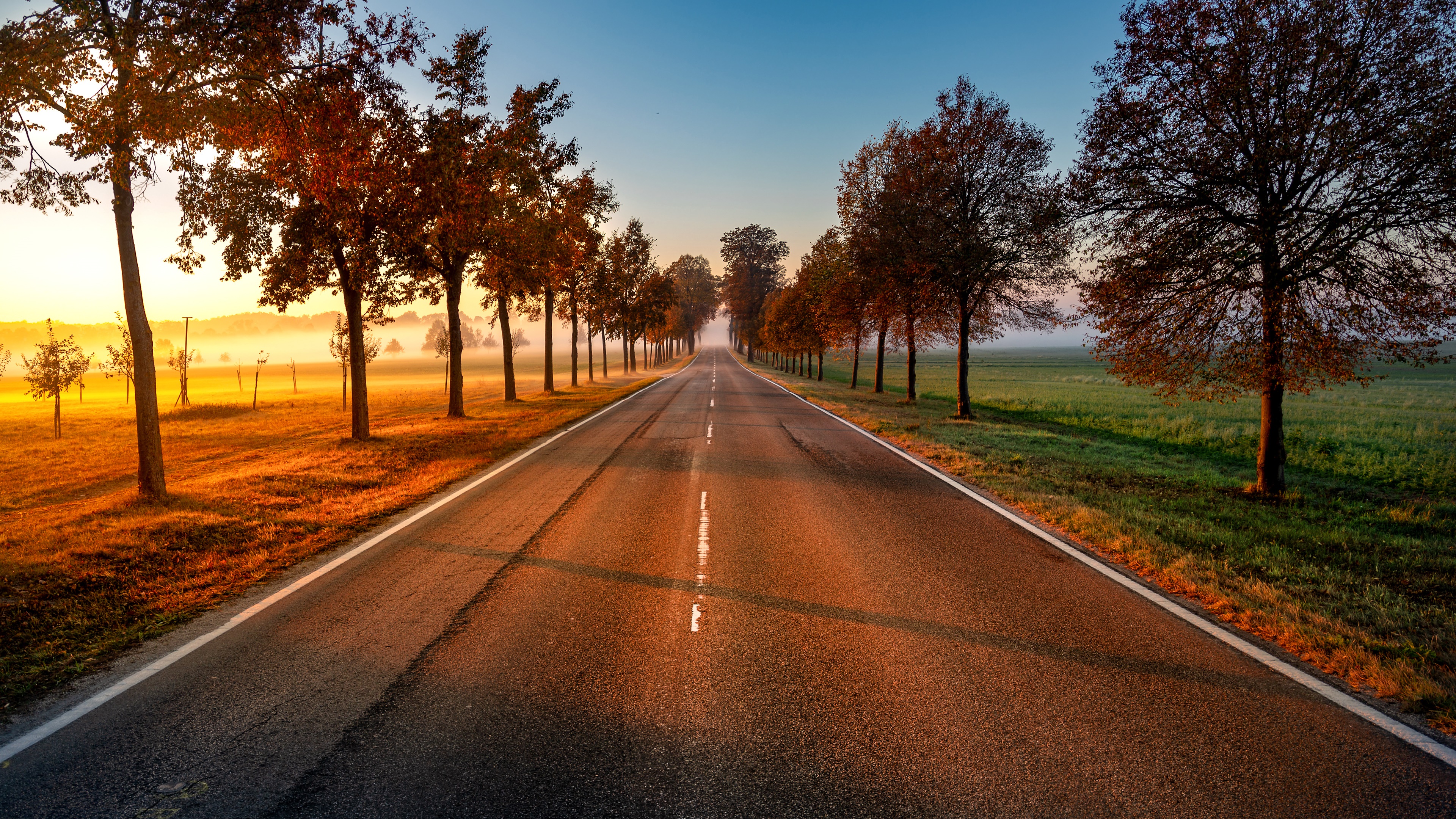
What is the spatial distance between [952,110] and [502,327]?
1948 cm

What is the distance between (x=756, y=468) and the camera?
11.2 meters

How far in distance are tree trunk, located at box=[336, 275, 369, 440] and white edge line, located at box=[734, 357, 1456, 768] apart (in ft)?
46.5

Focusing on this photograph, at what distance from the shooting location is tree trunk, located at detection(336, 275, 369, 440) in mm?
14867

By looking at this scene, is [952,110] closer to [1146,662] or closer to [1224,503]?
[1224,503]

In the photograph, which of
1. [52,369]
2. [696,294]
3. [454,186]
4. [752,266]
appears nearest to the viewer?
[454,186]

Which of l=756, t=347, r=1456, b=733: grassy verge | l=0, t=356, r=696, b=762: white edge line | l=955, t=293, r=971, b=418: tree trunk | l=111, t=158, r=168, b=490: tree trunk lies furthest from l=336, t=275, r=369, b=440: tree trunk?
l=955, t=293, r=971, b=418: tree trunk

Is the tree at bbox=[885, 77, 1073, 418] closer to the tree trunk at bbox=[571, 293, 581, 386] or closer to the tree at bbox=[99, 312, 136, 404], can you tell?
the tree trunk at bbox=[571, 293, 581, 386]

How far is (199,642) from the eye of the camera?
180 inches

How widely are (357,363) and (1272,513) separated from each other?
736 inches

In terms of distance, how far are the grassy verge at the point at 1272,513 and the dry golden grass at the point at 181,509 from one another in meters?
8.93

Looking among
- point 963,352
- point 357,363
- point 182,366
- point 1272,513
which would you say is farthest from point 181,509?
point 182,366

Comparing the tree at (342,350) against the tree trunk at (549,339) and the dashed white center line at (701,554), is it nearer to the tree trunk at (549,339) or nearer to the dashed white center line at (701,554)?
the tree trunk at (549,339)

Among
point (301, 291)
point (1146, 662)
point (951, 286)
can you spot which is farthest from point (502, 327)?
point (1146, 662)

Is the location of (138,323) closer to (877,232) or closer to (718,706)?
(718,706)
